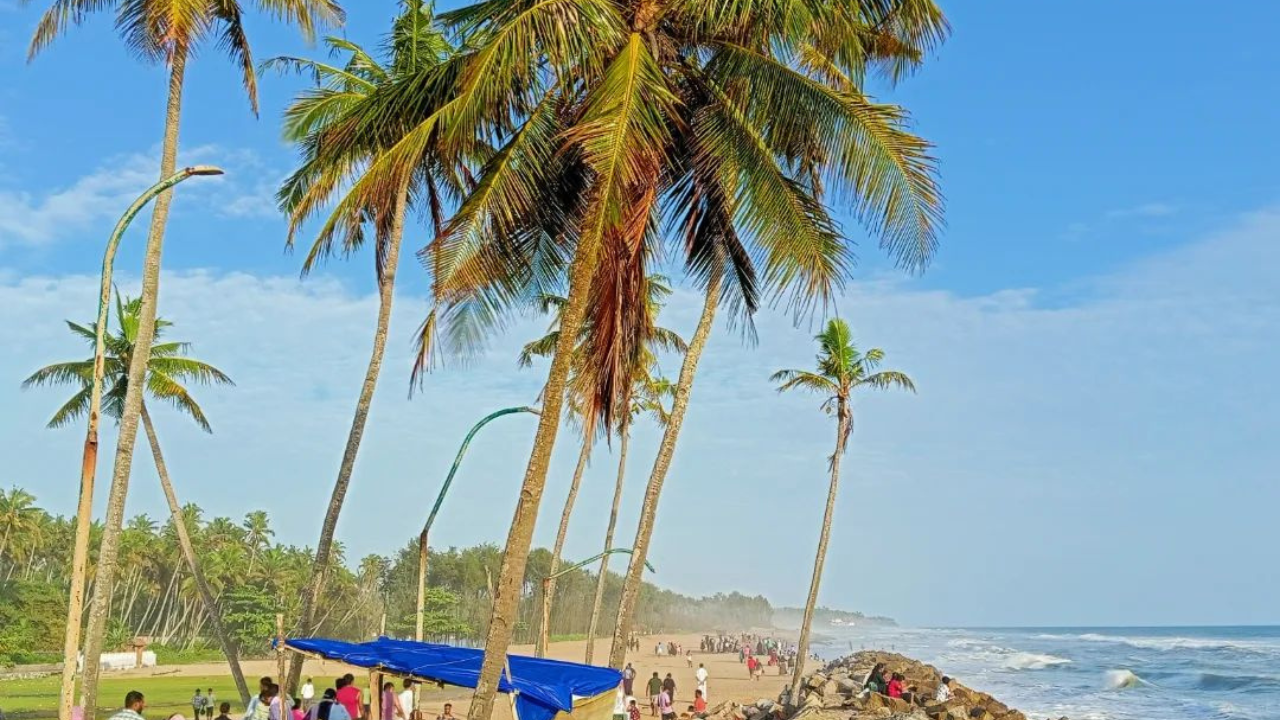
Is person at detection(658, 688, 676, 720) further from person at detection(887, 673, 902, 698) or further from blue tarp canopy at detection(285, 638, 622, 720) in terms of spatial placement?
blue tarp canopy at detection(285, 638, 622, 720)

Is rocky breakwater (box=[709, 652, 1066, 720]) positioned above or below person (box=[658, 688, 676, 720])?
above

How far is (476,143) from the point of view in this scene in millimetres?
12570

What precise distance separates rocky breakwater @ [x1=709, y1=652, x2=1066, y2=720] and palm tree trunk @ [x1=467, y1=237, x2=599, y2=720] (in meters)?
13.7

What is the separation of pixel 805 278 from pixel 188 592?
77.5m

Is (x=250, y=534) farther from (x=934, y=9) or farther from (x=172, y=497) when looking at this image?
(x=934, y=9)

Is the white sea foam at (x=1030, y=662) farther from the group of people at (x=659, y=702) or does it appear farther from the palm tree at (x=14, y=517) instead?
the palm tree at (x=14, y=517)

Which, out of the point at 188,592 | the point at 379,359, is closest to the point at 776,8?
the point at 379,359

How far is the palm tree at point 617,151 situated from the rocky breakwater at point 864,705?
1347 centimetres

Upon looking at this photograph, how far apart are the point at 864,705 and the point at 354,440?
45.3 feet

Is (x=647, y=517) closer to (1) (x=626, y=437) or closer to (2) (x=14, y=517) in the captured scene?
(1) (x=626, y=437)

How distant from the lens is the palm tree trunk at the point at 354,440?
62.4ft

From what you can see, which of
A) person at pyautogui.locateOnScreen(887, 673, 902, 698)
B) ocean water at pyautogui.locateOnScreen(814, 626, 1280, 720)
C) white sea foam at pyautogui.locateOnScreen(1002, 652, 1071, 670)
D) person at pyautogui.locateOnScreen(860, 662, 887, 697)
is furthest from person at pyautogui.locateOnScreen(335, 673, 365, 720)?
white sea foam at pyautogui.locateOnScreen(1002, 652, 1071, 670)

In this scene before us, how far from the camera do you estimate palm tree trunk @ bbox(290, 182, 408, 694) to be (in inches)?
749

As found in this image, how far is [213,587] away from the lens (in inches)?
3172
